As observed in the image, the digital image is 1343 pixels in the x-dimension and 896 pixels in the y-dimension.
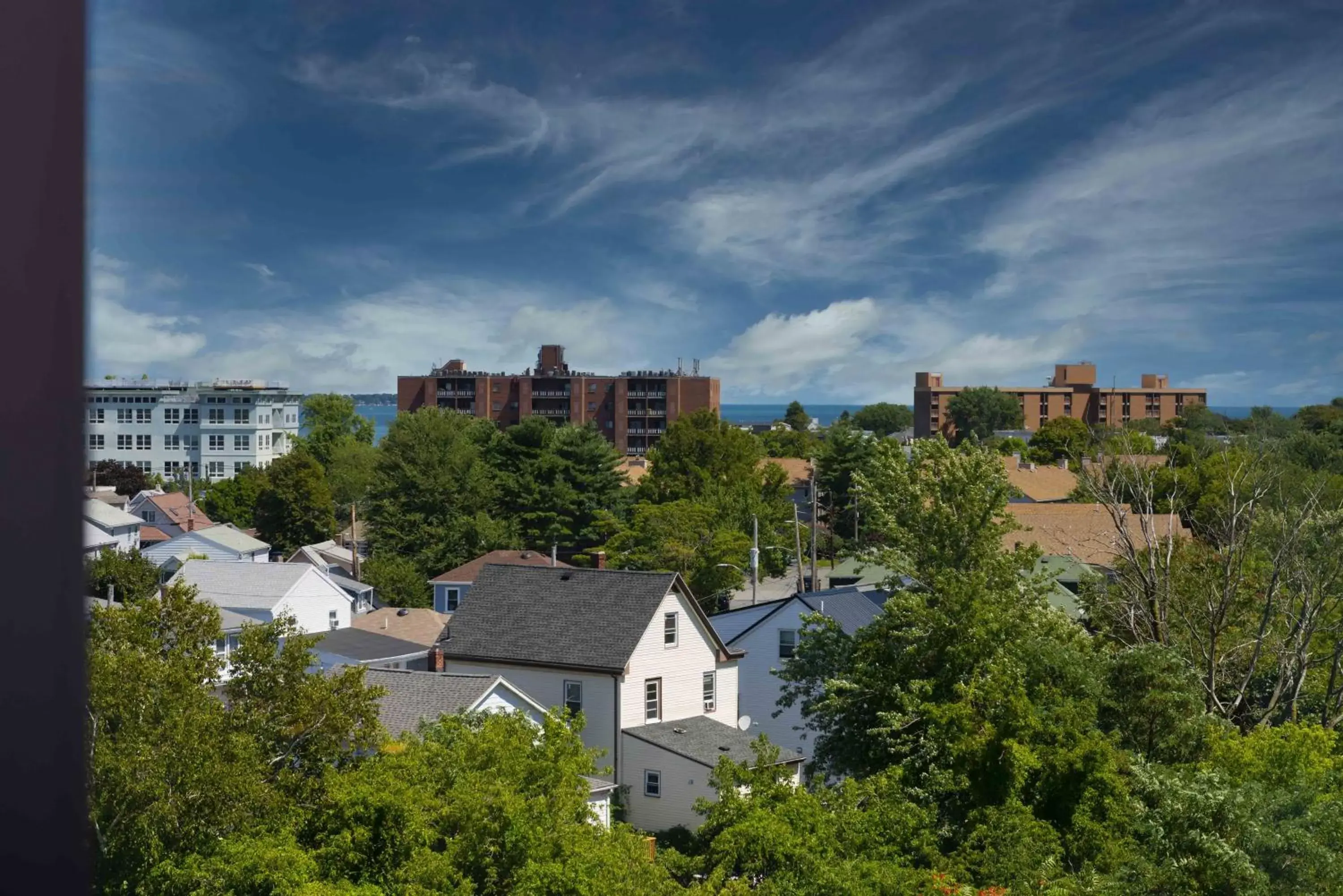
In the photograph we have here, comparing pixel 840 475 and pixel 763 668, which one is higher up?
pixel 840 475

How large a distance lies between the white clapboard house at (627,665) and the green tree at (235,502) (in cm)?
3909

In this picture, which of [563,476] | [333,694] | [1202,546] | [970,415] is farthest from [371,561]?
[970,415]

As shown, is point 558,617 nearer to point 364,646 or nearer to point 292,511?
point 364,646

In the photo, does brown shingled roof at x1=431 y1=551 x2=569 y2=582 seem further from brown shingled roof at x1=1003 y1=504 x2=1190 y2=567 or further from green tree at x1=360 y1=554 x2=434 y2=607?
brown shingled roof at x1=1003 y1=504 x2=1190 y2=567

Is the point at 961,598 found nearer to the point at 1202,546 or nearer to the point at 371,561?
the point at 1202,546

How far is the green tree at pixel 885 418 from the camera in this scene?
6206 inches

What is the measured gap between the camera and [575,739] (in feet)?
40.6

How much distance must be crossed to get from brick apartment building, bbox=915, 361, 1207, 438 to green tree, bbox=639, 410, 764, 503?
70.5 metres

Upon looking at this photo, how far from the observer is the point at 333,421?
85.7 m

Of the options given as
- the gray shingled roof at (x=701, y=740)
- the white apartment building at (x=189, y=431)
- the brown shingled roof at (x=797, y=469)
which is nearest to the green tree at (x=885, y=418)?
the brown shingled roof at (x=797, y=469)

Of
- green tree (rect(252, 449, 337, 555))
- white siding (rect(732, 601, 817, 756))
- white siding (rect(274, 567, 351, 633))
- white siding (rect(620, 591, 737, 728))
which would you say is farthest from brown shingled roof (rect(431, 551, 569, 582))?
green tree (rect(252, 449, 337, 555))

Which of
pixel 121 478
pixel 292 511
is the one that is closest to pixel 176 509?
pixel 292 511

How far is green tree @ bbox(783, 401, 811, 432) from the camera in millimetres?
139625

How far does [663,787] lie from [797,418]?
12237 centimetres
